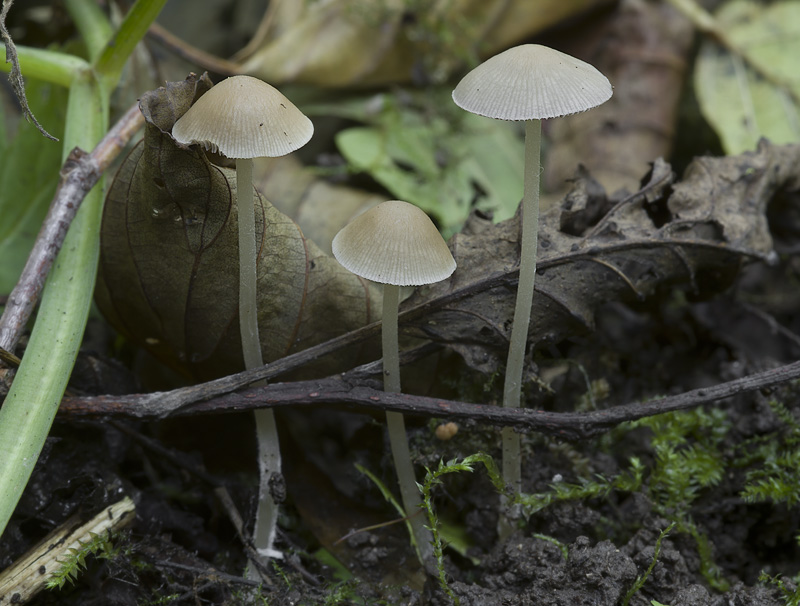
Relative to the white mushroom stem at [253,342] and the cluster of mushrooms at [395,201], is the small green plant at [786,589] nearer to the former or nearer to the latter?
the cluster of mushrooms at [395,201]

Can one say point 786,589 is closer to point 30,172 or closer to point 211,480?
point 211,480

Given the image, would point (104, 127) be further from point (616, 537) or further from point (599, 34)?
point (599, 34)

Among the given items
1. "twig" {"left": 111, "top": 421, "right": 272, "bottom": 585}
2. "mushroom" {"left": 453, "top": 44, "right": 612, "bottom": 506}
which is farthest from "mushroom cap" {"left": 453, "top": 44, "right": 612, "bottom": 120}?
"twig" {"left": 111, "top": 421, "right": 272, "bottom": 585}

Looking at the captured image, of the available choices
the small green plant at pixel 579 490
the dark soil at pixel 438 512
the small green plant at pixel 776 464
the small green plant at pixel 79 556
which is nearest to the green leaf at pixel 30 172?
the dark soil at pixel 438 512

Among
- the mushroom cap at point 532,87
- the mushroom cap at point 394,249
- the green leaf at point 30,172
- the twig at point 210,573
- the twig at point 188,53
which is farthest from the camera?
the twig at point 188,53

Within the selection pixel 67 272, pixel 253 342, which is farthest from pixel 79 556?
pixel 67 272

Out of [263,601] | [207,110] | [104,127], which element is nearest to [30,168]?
[104,127]
